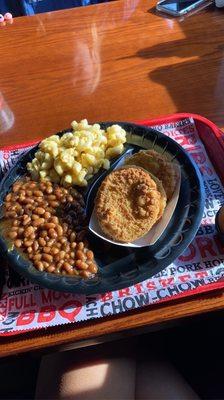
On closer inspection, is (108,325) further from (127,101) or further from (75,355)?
(127,101)

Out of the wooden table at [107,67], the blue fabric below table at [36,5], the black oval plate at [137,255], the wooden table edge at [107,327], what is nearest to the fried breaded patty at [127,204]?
the black oval plate at [137,255]

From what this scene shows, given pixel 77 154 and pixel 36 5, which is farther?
pixel 36 5

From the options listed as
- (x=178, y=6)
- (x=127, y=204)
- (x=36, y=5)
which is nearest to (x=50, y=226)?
(x=127, y=204)

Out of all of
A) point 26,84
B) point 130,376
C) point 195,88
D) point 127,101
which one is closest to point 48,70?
point 26,84

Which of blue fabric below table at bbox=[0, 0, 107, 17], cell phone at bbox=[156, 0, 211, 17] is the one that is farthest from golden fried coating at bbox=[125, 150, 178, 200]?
blue fabric below table at bbox=[0, 0, 107, 17]

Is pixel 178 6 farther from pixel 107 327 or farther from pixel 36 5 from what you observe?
pixel 107 327

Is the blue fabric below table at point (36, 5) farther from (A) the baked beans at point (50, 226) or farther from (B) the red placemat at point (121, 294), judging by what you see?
(B) the red placemat at point (121, 294)
